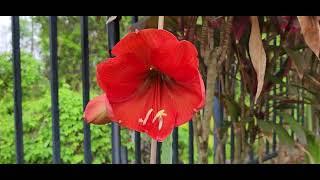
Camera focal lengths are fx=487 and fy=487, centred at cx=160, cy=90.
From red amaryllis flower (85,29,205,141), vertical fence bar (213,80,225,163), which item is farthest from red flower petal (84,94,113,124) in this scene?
vertical fence bar (213,80,225,163)

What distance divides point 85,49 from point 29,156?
2023 mm

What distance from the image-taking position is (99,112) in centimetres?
45

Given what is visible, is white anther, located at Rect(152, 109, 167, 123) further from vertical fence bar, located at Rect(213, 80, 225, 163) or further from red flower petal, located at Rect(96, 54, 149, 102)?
vertical fence bar, located at Rect(213, 80, 225, 163)

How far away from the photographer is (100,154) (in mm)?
3012

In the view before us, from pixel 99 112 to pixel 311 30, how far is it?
0.29 m

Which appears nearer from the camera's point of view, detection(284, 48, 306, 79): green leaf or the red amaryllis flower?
the red amaryllis flower

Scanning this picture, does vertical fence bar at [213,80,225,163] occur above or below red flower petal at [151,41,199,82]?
below

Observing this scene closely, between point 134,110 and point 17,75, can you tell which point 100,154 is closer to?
point 17,75

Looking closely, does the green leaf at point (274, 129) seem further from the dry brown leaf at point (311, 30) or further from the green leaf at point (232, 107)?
the dry brown leaf at point (311, 30)

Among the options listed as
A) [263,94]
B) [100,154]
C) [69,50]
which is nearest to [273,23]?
[263,94]

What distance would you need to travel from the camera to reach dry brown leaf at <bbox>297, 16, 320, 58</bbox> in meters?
0.58

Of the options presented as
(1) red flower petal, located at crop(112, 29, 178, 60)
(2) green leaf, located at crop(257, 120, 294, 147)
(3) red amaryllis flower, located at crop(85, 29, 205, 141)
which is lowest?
(2) green leaf, located at crop(257, 120, 294, 147)

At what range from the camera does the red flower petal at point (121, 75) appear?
0.42 meters

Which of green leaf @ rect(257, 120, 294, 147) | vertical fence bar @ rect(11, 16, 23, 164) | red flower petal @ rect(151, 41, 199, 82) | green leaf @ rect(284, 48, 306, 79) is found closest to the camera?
red flower petal @ rect(151, 41, 199, 82)
